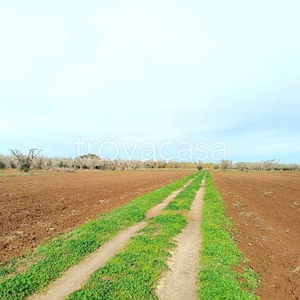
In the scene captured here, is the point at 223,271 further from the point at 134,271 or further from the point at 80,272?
the point at 80,272

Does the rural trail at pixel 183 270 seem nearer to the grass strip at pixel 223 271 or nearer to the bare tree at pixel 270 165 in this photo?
the grass strip at pixel 223 271

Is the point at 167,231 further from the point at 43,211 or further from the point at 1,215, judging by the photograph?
the point at 1,215

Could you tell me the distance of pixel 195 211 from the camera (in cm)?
1667

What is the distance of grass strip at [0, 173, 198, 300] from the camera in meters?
6.07

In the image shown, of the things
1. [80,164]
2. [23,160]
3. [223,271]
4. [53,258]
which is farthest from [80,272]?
[80,164]

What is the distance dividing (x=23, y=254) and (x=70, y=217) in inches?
233

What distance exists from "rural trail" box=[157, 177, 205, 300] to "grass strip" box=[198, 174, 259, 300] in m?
0.21

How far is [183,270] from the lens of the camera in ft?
23.8

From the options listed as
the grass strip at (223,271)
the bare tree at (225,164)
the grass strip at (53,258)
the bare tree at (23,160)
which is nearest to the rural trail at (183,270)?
the grass strip at (223,271)

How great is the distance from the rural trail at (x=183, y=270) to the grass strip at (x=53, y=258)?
2863 millimetres

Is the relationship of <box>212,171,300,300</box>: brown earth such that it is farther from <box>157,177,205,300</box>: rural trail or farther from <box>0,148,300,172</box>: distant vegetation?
<box>0,148,300,172</box>: distant vegetation

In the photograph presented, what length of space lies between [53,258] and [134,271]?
274 centimetres

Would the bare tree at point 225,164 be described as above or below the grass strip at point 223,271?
above

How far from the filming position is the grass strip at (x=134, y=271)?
227 inches
